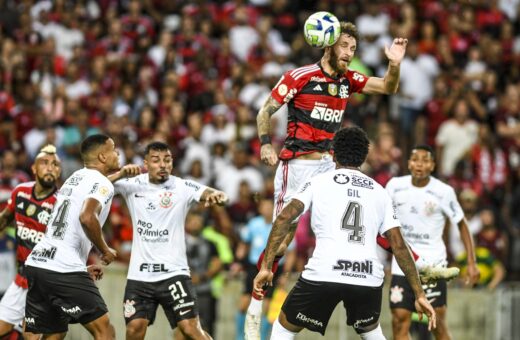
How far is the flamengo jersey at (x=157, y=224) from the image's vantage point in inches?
Answer: 557

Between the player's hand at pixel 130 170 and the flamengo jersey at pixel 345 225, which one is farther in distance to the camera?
the player's hand at pixel 130 170

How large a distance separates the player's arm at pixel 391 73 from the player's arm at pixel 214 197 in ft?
7.33

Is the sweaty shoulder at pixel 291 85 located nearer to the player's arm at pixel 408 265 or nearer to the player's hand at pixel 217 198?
the player's hand at pixel 217 198

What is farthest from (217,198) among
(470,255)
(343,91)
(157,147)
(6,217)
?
(470,255)

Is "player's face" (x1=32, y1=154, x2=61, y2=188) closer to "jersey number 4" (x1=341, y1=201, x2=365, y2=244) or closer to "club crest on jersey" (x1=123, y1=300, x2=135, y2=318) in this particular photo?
"club crest on jersey" (x1=123, y1=300, x2=135, y2=318)

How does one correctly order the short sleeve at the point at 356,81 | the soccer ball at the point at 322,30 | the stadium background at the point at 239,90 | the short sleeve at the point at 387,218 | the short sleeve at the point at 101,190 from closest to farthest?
the short sleeve at the point at 387,218, the short sleeve at the point at 101,190, the soccer ball at the point at 322,30, the short sleeve at the point at 356,81, the stadium background at the point at 239,90

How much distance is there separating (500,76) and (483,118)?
2.14m

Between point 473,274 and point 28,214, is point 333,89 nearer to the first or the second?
point 473,274

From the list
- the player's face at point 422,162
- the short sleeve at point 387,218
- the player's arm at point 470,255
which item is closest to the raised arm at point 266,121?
the short sleeve at point 387,218

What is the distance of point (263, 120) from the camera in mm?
14172

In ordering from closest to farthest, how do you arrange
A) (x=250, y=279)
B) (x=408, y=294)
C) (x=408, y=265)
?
(x=408, y=265) → (x=408, y=294) → (x=250, y=279)

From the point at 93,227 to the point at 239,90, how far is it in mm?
12208

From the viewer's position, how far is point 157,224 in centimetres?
1421

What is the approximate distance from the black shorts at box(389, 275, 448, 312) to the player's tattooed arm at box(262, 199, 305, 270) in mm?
Result: 3916
